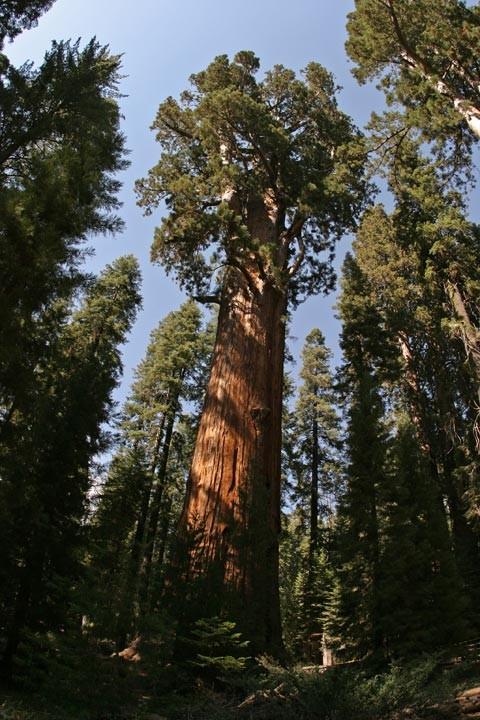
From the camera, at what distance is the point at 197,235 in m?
9.91

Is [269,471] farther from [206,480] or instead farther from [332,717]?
[332,717]

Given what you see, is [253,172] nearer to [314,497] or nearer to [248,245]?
[248,245]

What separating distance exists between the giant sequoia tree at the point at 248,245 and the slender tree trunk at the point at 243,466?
0.02 m

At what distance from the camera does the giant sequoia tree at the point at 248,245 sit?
21.2 feet

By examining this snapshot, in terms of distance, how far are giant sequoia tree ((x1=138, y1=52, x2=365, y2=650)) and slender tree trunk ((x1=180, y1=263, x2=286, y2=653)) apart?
0.02m

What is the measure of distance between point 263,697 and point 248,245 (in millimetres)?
7029

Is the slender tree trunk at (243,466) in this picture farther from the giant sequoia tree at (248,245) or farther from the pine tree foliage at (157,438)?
the pine tree foliage at (157,438)

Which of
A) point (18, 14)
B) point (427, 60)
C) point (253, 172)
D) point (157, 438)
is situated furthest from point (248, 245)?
point (157, 438)

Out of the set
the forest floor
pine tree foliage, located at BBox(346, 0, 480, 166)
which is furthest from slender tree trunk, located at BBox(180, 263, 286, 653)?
pine tree foliage, located at BBox(346, 0, 480, 166)

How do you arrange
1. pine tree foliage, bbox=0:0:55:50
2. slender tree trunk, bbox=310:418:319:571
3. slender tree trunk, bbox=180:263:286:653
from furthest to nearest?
slender tree trunk, bbox=310:418:319:571 < pine tree foliage, bbox=0:0:55:50 < slender tree trunk, bbox=180:263:286:653

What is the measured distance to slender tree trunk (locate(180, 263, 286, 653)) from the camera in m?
6.11

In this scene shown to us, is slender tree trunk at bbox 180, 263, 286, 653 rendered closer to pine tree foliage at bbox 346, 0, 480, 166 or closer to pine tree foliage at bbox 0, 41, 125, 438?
pine tree foliage at bbox 0, 41, 125, 438

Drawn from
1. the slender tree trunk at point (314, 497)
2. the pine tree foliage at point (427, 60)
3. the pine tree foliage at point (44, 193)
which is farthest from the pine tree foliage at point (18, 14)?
the slender tree trunk at point (314, 497)

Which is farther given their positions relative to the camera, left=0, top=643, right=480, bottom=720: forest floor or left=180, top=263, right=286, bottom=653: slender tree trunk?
left=180, top=263, right=286, bottom=653: slender tree trunk
